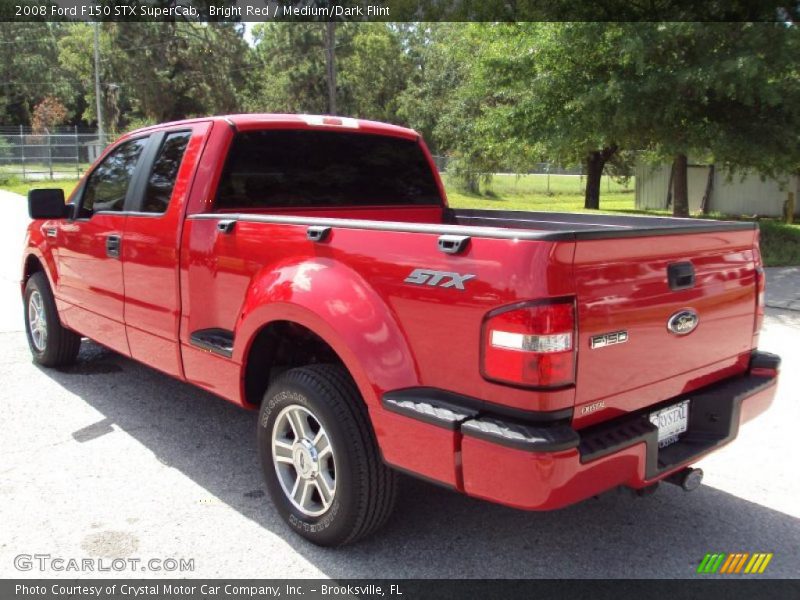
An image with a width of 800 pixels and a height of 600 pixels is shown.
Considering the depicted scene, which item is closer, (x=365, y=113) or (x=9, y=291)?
(x=9, y=291)

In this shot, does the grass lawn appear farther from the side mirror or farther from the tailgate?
the side mirror

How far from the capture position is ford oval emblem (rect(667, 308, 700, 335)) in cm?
274

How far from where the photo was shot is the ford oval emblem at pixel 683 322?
2740 millimetres

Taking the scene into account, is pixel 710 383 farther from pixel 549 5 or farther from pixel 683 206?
pixel 683 206

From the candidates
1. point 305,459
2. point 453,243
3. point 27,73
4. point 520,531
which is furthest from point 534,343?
point 27,73

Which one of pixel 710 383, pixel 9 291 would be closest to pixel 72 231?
pixel 710 383

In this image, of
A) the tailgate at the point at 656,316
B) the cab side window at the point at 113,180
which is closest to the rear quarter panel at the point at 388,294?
the tailgate at the point at 656,316

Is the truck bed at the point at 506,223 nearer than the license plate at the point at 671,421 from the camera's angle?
Yes

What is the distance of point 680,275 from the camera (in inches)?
107

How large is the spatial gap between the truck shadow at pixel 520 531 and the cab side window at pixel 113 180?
5.27 feet

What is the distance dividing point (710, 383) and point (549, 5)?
10353mm

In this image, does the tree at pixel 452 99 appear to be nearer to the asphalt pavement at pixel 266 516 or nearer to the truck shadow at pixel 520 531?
the asphalt pavement at pixel 266 516

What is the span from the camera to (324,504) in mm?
3076

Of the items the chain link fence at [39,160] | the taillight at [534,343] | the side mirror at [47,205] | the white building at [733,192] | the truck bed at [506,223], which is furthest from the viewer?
the chain link fence at [39,160]
